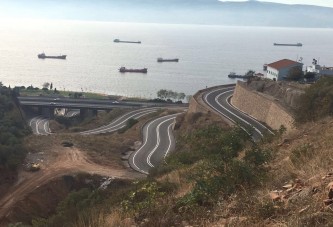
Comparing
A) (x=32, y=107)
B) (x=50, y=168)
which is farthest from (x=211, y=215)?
(x=32, y=107)

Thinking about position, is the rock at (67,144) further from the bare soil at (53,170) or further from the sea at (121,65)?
the sea at (121,65)

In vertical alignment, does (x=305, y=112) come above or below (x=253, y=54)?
below

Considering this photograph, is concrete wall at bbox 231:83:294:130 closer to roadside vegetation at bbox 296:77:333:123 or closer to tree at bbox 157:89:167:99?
roadside vegetation at bbox 296:77:333:123

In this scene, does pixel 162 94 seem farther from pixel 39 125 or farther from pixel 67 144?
pixel 67 144

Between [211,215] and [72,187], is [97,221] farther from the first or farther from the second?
[72,187]

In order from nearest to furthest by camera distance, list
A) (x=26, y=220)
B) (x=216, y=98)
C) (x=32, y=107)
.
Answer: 1. (x=26, y=220)
2. (x=216, y=98)
3. (x=32, y=107)

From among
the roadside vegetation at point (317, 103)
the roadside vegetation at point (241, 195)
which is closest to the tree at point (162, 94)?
the roadside vegetation at point (317, 103)

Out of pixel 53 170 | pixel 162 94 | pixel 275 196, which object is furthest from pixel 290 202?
pixel 162 94
